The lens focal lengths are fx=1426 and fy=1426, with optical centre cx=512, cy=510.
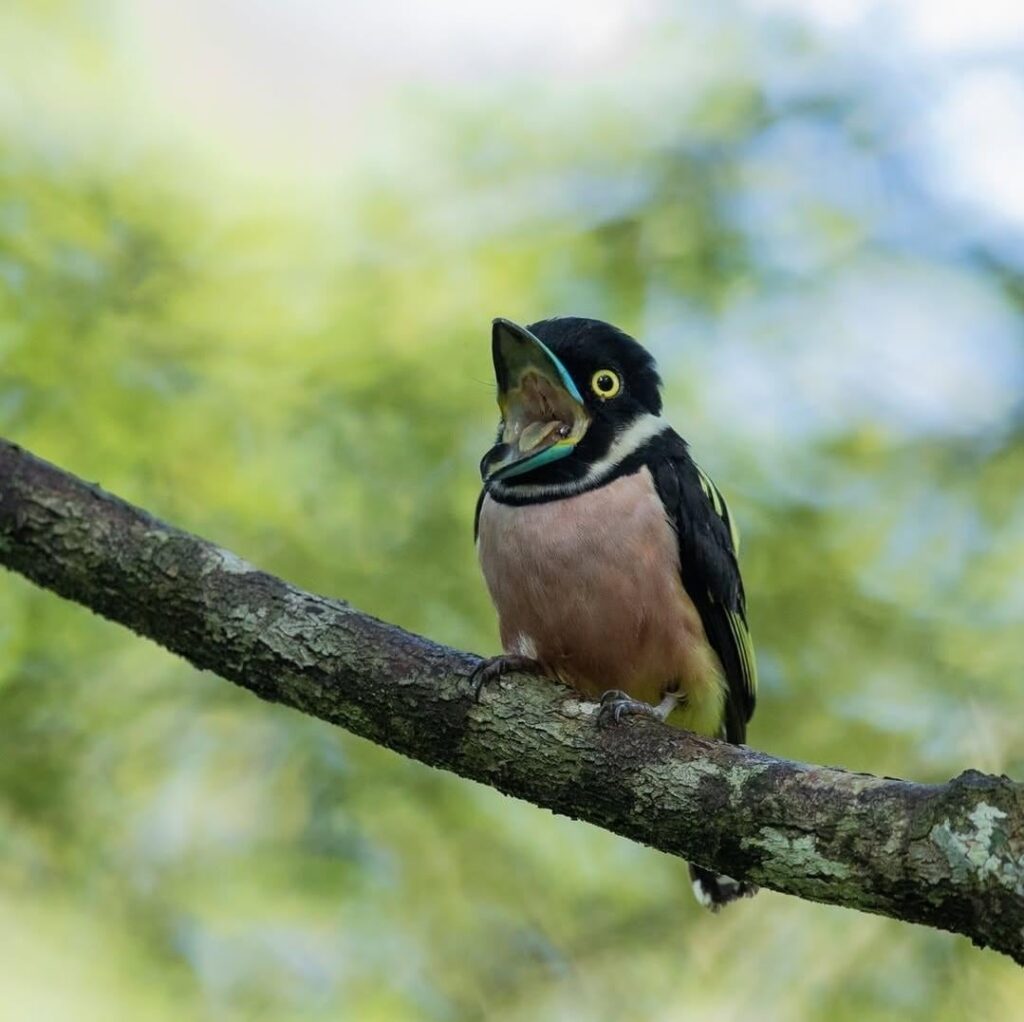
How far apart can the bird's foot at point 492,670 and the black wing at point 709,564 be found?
1.00 metres

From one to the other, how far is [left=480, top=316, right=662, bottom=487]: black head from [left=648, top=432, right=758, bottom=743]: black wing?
0.82 ft

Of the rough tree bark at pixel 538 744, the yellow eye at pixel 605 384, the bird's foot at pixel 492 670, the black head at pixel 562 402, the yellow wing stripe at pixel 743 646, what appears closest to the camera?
the rough tree bark at pixel 538 744

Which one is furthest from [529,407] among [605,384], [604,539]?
[604,539]

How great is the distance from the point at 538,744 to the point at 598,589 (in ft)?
3.21

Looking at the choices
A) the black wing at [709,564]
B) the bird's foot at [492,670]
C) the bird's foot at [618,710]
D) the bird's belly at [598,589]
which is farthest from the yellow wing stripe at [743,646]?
the bird's foot at [618,710]

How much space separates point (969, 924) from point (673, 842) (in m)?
0.95

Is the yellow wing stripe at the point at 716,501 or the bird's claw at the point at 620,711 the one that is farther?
the yellow wing stripe at the point at 716,501

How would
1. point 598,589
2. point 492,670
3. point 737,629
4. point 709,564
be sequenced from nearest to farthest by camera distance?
1. point 492,670
2. point 598,589
3. point 709,564
4. point 737,629

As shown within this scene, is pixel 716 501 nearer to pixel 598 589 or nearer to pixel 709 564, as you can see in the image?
pixel 709 564

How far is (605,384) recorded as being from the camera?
5762 mm

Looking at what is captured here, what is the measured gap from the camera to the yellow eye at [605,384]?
226 inches

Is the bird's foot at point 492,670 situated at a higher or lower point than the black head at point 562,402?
lower

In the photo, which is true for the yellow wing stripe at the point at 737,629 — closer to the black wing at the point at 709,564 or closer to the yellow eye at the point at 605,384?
the black wing at the point at 709,564

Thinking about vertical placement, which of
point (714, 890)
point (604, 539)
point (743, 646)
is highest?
point (743, 646)
